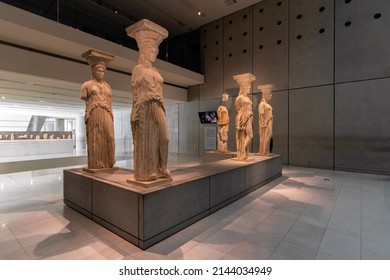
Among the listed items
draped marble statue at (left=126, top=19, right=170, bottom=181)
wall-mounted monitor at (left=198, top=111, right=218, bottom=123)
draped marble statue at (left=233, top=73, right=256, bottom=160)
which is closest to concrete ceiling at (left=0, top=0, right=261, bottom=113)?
wall-mounted monitor at (left=198, top=111, right=218, bottom=123)

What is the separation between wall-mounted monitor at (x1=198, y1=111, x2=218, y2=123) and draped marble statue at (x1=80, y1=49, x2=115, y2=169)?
752 cm

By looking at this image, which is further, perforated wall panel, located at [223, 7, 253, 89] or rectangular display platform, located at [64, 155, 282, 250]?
perforated wall panel, located at [223, 7, 253, 89]

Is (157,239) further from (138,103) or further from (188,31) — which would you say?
(188,31)

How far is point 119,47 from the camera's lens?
23.3 feet

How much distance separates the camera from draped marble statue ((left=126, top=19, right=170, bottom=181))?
281 centimetres

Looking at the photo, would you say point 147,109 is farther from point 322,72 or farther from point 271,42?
point 271,42

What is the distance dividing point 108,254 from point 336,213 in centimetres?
364

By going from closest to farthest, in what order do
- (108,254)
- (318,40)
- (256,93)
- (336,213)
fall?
1. (108,254)
2. (336,213)
3. (318,40)
4. (256,93)

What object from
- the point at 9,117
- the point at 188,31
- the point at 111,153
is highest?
the point at 188,31

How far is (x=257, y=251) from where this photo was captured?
2.35 metres

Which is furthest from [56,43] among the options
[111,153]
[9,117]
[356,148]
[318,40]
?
[9,117]

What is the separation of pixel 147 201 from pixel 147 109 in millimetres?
1254

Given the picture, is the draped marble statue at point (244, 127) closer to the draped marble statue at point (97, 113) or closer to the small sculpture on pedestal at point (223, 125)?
the small sculpture on pedestal at point (223, 125)

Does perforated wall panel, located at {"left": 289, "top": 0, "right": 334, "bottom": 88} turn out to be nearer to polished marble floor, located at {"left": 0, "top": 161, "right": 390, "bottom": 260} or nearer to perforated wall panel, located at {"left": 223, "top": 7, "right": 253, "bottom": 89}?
perforated wall panel, located at {"left": 223, "top": 7, "right": 253, "bottom": 89}
